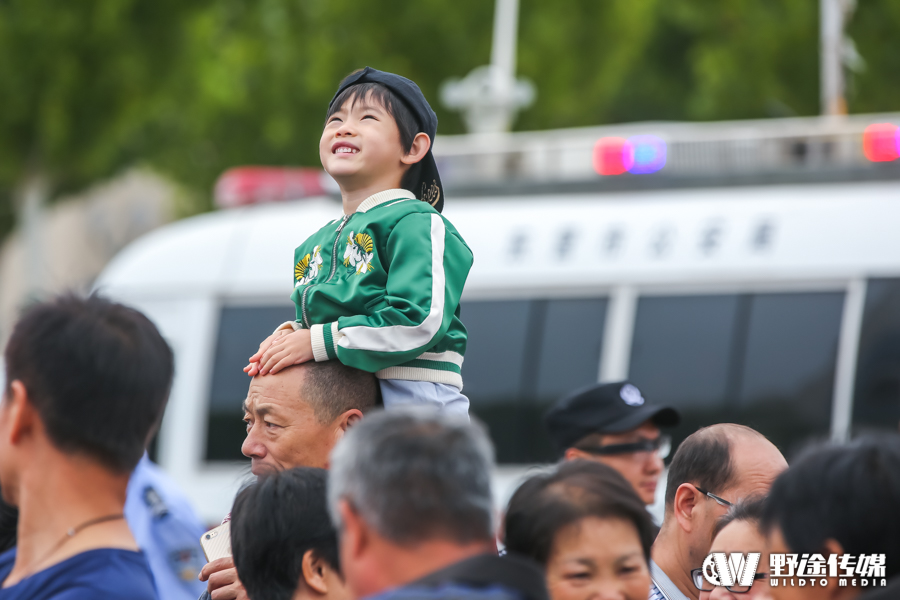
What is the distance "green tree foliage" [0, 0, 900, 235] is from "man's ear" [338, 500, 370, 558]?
1265cm

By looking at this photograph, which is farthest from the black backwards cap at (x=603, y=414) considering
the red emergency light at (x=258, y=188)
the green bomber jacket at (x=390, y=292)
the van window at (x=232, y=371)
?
the red emergency light at (x=258, y=188)

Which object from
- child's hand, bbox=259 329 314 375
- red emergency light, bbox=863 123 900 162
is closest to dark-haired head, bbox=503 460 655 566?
child's hand, bbox=259 329 314 375

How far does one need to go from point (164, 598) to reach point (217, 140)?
13850mm

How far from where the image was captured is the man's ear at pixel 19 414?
8.04 ft

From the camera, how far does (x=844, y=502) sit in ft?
7.50

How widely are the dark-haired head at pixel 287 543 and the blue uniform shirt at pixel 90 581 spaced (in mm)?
449

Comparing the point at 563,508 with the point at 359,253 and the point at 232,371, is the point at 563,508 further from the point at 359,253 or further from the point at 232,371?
the point at 232,371

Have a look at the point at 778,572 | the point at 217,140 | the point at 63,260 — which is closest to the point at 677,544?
the point at 778,572

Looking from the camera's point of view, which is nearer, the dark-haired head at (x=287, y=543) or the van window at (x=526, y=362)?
the dark-haired head at (x=287, y=543)

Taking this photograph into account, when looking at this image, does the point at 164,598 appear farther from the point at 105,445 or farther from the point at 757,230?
the point at 757,230

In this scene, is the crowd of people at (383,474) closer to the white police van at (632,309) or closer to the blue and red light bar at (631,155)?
the white police van at (632,309)

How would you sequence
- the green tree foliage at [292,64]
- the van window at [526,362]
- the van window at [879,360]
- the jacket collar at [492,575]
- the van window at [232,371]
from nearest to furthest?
the jacket collar at [492,575], the van window at [879,360], the van window at [526,362], the van window at [232,371], the green tree foliage at [292,64]

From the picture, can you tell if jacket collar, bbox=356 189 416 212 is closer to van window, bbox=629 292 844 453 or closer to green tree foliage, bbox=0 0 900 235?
van window, bbox=629 292 844 453

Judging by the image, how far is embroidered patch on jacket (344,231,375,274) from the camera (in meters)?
3.18
